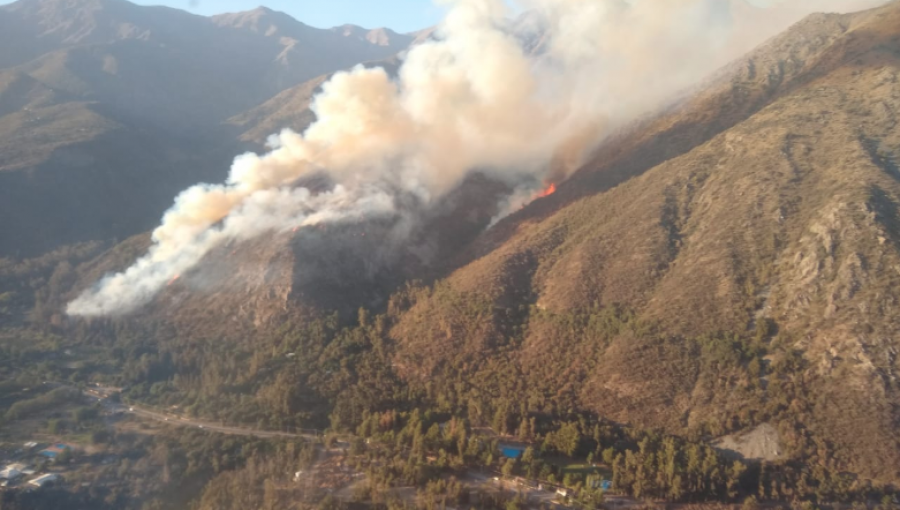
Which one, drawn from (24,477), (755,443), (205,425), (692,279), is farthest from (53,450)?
(692,279)

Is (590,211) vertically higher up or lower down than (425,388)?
higher up

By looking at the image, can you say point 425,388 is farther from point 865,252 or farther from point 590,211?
point 865,252

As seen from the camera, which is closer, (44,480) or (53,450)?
(44,480)

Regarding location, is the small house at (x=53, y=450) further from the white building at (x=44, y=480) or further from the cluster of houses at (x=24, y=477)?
the white building at (x=44, y=480)

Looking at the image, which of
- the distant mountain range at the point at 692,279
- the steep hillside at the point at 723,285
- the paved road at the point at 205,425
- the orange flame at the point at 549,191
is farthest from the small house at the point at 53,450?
the orange flame at the point at 549,191

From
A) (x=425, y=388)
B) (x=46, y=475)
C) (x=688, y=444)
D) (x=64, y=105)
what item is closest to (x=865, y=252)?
(x=688, y=444)

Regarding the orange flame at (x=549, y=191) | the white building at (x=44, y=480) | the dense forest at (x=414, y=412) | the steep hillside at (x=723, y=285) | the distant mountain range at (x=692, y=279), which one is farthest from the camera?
the orange flame at (x=549, y=191)

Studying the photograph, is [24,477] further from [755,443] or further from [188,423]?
[755,443]

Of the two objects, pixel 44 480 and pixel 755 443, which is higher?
pixel 755 443
